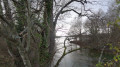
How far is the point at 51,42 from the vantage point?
4.92 m

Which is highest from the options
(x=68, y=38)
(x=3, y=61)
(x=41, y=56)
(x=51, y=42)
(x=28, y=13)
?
(x=28, y=13)

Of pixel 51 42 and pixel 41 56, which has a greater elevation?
pixel 51 42

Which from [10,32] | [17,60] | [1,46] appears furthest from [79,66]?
[10,32]

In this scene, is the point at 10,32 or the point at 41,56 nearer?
the point at 10,32

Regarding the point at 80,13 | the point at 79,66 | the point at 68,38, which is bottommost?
the point at 79,66

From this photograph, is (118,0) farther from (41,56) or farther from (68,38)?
(41,56)

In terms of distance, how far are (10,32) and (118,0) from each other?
1707 millimetres

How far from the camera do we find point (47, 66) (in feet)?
14.3

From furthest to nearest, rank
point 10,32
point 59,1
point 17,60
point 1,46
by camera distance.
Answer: point 1,46 < point 59,1 < point 17,60 < point 10,32

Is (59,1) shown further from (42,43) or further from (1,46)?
(1,46)

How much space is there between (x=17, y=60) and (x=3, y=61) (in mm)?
2683

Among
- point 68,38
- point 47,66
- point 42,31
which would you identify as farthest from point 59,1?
point 47,66

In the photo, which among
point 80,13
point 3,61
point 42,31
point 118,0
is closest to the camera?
point 118,0

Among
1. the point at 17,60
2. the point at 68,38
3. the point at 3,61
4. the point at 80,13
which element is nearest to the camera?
the point at 68,38
